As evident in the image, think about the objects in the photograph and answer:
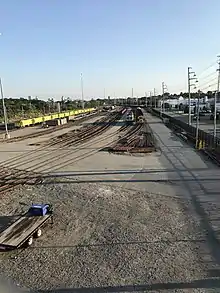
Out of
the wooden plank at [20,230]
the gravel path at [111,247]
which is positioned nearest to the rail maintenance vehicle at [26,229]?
the wooden plank at [20,230]

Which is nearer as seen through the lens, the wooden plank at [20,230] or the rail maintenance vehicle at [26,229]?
the rail maintenance vehicle at [26,229]

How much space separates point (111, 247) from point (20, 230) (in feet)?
9.84

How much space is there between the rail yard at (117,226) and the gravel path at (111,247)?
27mm

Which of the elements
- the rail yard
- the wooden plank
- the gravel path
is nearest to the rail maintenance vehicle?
the wooden plank

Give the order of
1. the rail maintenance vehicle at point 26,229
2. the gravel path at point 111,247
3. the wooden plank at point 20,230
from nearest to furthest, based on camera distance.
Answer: the gravel path at point 111,247, the rail maintenance vehicle at point 26,229, the wooden plank at point 20,230

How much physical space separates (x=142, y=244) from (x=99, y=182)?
8087 mm

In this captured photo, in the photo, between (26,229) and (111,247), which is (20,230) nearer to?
(26,229)

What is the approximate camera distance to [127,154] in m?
27.5

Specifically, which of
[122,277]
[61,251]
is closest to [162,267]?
[122,277]

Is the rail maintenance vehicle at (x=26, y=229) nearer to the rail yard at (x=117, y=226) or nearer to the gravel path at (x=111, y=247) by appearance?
the rail yard at (x=117, y=226)

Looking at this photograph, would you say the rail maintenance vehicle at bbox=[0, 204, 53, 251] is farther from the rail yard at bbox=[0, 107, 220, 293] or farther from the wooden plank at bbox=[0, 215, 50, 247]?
the rail yard at bbox=[0, 107, 220, 293]

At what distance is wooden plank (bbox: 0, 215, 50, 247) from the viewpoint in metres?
9.72

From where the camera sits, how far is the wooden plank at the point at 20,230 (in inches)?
383

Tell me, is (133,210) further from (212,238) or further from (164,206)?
(212,238)
